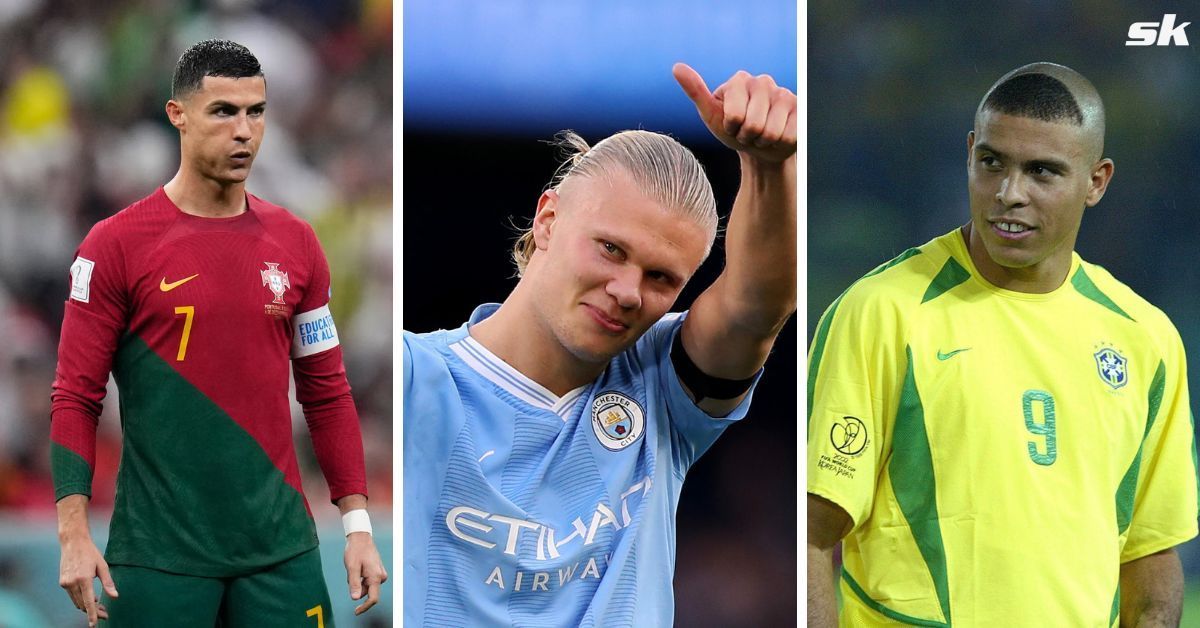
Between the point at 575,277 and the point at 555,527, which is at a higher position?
the point at 575,277

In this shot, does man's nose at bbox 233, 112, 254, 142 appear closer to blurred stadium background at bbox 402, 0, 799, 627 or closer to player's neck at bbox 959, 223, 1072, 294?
blurred stadium background at bbox 402, 0, 799, 627

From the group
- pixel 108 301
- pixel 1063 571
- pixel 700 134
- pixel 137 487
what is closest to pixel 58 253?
pixel 108 301

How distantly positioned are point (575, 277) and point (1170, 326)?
4.31 feet

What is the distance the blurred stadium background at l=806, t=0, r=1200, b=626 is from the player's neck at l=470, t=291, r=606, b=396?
1.84 ft

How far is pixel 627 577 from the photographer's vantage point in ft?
8.89

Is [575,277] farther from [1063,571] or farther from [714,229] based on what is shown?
[1063,571]

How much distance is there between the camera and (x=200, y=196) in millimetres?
2650

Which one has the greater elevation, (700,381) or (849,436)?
(700,381)

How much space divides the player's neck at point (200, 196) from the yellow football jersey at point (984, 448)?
128 cm

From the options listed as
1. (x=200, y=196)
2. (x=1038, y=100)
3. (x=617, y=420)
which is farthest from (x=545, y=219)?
(x=1038, y=100)

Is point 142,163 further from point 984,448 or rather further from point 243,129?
point 984,448

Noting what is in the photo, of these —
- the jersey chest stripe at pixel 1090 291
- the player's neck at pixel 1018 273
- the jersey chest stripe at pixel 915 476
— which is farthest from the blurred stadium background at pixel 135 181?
the jersey chest stripe at pixel 1090 291

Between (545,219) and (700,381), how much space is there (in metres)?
0.48

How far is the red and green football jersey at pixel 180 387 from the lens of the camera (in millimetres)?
2578
